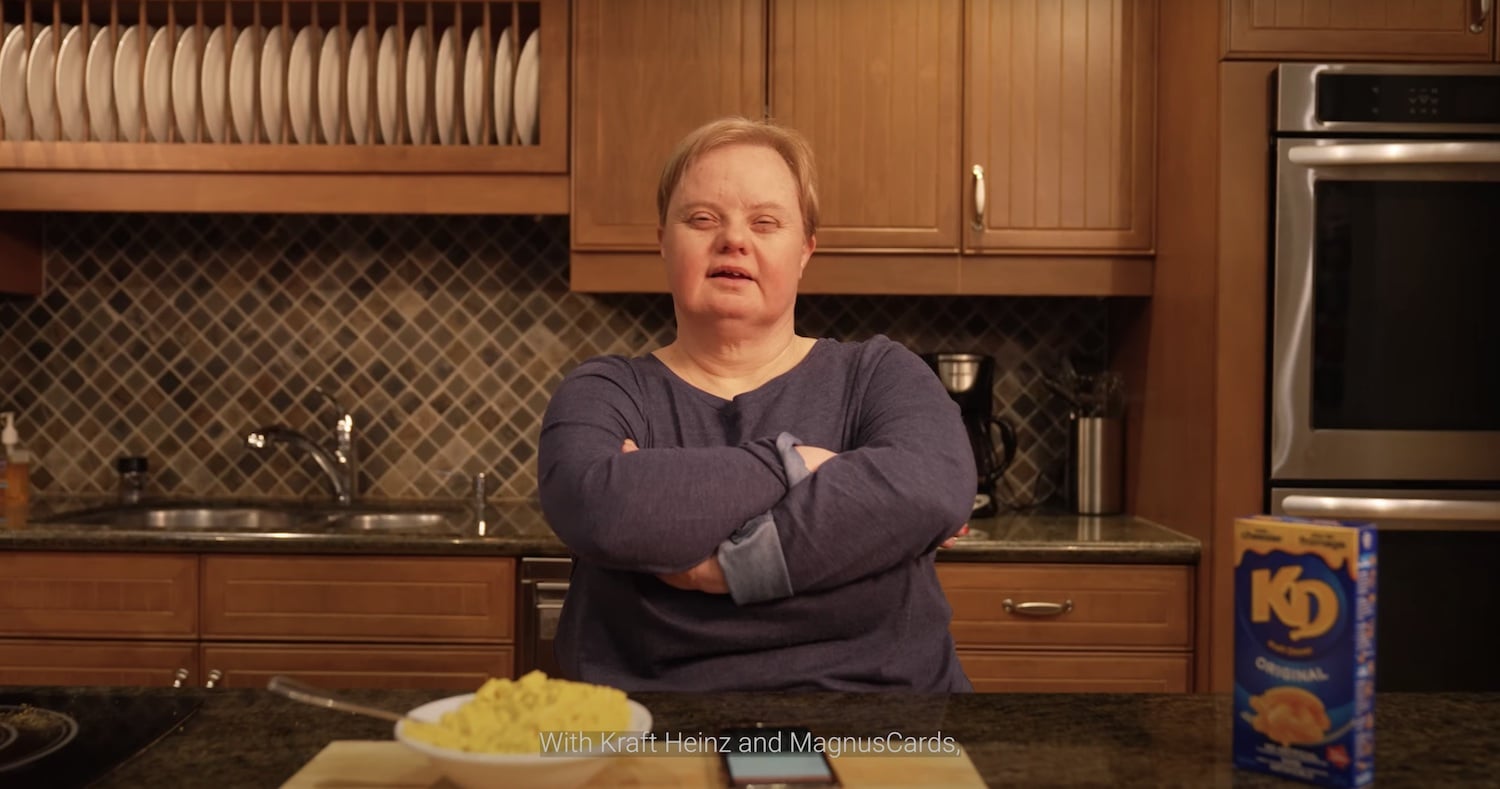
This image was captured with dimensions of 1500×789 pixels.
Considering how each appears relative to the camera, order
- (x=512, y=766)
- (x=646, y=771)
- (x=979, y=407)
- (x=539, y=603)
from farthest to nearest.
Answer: (x=979, y=407) → (x=539, y=603) → (x=646, y=771) → (x=512, y=766)

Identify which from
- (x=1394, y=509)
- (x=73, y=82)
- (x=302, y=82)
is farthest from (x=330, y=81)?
(x=1394, y=509)

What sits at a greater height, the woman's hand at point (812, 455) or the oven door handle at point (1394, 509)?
the woman's hand at point (812, 455)

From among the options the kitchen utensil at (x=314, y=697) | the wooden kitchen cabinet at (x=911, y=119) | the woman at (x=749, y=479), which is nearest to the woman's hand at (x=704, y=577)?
the woman at (x=749, y=479)

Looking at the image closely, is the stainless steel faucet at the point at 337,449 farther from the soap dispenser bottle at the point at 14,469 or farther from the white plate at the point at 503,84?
the white plate at the point at 503,84

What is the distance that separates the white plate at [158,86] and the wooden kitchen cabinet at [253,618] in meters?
0.94

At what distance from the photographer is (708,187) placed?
1.39 meters

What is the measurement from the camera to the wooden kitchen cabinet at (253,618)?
2.39 metres

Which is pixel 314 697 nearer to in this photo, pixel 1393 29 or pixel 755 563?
pixel 755 563

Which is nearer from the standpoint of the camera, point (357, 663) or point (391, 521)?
point (357, 663)

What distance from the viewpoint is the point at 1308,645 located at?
2.83 feet

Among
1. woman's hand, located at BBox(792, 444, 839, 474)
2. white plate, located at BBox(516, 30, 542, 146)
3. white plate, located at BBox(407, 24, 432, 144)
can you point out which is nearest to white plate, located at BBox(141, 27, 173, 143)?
white plate, located at BBox(407, 24, 432, 144)

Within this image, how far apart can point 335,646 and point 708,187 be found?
147cm

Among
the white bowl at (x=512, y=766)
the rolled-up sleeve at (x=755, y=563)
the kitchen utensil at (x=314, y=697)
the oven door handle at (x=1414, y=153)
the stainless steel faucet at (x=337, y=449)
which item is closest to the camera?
the white bowl at (x=512, y=766)

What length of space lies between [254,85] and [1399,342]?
2.40 meters
